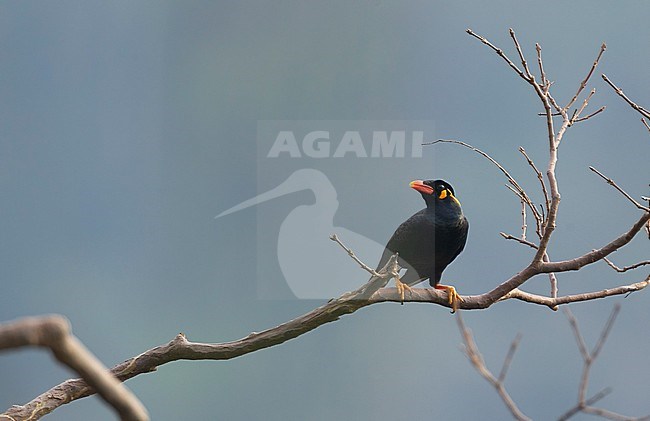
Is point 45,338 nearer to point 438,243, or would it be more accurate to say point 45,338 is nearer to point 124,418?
point 124,418

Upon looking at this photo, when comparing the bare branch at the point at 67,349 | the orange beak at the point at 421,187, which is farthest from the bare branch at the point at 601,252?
the bare branch at the point at 67,349

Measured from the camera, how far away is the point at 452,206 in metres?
2.27

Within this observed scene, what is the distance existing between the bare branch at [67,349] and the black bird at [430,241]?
1.50 m

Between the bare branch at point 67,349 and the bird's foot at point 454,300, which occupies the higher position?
the bare branch at point 67,349

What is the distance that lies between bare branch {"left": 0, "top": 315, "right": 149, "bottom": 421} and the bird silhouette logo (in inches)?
89.5

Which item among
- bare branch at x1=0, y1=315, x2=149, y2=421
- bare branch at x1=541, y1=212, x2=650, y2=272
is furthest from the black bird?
bare branch at x1=0, y1=315, x2=149, y2=421

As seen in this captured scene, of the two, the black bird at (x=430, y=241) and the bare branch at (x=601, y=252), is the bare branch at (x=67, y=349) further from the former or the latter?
the black bird at (x=430, y=241)

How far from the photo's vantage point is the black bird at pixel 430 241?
7.22ft

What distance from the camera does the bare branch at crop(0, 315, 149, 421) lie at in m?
0.70

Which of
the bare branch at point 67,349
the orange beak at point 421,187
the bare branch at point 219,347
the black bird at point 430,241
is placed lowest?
the bare branch at point 219,347

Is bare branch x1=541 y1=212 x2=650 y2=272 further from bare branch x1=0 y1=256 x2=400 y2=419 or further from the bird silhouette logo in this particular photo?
the bird silhouette logo

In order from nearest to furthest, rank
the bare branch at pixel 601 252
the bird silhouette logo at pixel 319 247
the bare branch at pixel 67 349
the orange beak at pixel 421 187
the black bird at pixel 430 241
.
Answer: the bare branch at pixel 67 349 → the bare branch at pixel 601 252 → the black bird at pixel 430 241 → the orange beak at pixel 421 187 → the bird silhouette logo at pixel 319 247

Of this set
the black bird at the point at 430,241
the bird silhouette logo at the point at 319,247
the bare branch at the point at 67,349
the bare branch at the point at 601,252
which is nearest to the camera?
the bare branch at the point at 67,349

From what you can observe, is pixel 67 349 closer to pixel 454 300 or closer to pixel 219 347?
pixel 219 347
